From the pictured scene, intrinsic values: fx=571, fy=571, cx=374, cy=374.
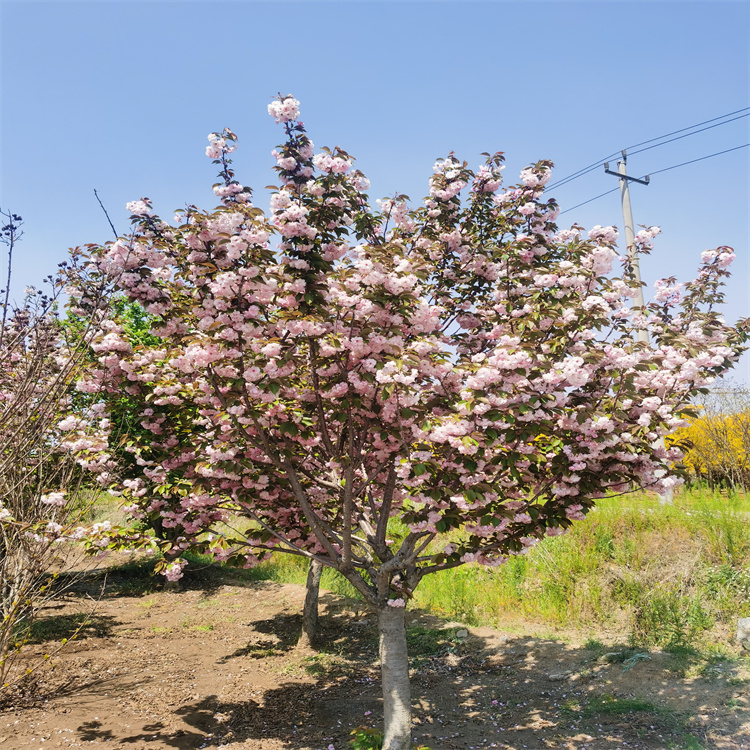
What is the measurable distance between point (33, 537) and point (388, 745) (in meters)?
3.11

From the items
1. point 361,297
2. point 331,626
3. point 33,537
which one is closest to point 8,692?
point 33,537

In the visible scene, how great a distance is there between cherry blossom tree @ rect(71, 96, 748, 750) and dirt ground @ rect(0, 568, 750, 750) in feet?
4.58

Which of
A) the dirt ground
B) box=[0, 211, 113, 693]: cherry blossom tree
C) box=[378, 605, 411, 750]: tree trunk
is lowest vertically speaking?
the dirt ground

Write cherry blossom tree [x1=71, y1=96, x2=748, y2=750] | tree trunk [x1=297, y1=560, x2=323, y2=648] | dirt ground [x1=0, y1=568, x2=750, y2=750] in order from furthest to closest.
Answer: tree trunk [x1=297, y1=560, x2=323, y2=648], dirt ground [x1=0, y1=568, x2=750, y2=750], cherry blossom tree [x1=71, y1=96, x2=748, y2=750]

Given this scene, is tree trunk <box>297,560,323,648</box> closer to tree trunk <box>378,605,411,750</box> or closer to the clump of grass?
the clump of grass

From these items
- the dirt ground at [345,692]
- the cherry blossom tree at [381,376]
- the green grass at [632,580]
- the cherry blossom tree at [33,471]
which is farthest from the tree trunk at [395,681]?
the cherry blossom tree at [33,471]

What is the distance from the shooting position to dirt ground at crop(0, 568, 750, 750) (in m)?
→ 4.60

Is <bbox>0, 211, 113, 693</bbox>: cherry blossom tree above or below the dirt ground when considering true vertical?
above


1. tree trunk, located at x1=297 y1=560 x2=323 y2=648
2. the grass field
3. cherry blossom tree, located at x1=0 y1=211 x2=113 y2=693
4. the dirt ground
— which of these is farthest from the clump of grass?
cherry blossom tree, located at x1=0 y1=211 x2=113 y2=693

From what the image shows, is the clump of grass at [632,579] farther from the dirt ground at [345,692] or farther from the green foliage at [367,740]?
the green foliage at [367,740]

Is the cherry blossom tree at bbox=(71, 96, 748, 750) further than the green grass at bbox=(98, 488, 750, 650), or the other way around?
the green grass at bbox=(98, 488, 750, 650)

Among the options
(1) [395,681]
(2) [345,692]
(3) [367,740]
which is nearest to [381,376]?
(1) [395,681]

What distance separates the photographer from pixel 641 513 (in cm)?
806

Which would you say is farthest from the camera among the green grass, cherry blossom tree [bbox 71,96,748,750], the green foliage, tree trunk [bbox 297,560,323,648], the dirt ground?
tree trunk [bbox 297,560,323,648]
